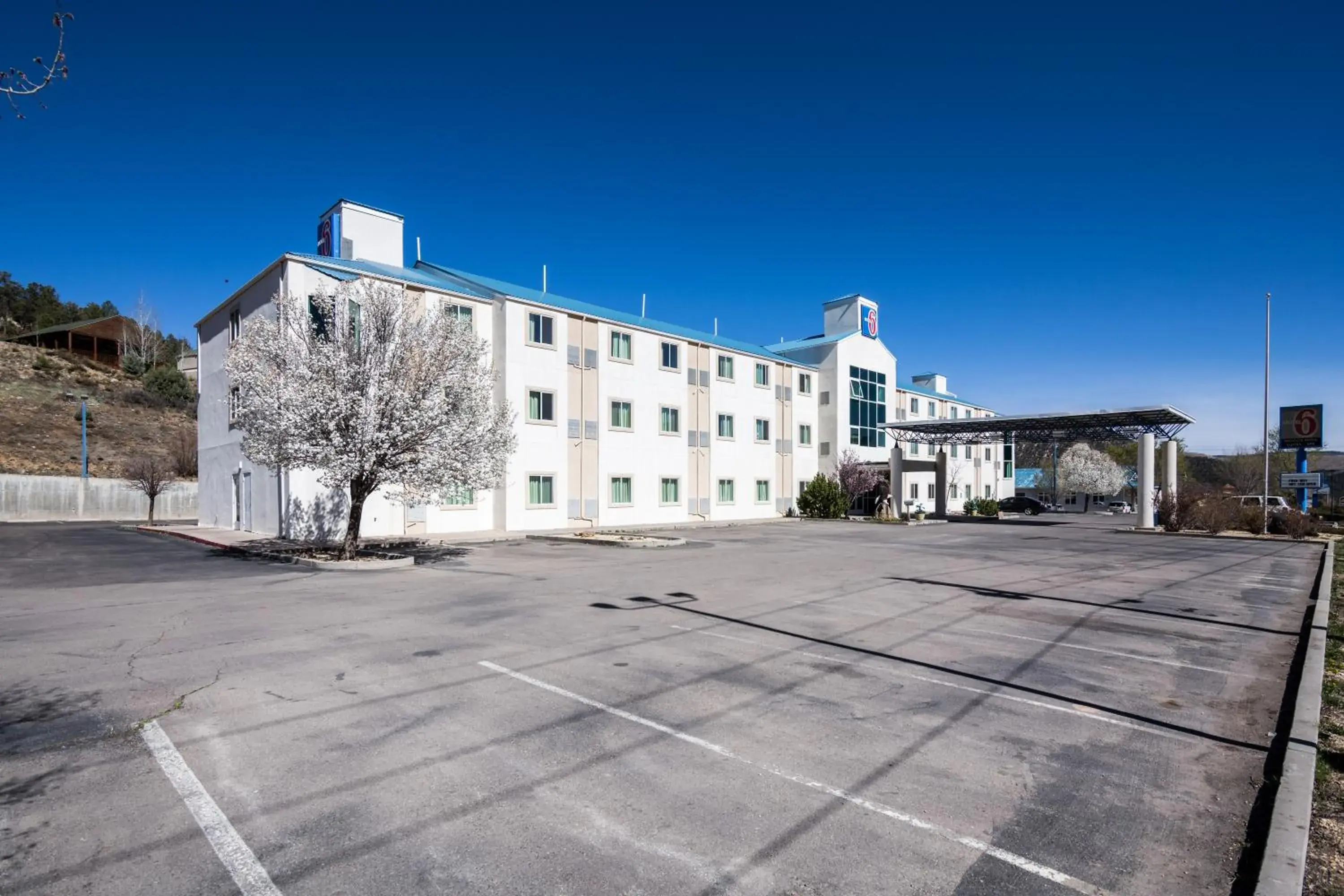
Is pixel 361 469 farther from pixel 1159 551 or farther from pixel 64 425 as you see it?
pixel 64 425

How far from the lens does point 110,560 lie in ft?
61.3

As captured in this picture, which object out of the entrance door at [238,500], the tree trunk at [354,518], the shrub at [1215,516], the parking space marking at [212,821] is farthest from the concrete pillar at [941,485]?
the parking space marking at [212,821]

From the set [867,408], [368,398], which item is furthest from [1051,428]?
[368,398]

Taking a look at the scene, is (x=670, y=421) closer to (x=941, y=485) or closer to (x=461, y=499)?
(x=461, y=499)

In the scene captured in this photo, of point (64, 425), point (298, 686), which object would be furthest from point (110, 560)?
point (64, 425)

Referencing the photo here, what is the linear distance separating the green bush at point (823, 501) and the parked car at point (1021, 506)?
71.7ft

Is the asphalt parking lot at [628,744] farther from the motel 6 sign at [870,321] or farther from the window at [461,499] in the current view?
the motel 6 sign at [870,321]

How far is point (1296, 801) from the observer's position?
14.3 ft

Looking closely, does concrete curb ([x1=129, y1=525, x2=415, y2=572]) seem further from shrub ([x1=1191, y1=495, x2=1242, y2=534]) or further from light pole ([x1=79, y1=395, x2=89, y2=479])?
shrub ([x1=1191, y1=495, x2=1242, y2=534])

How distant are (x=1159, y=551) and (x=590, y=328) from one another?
24341 mm

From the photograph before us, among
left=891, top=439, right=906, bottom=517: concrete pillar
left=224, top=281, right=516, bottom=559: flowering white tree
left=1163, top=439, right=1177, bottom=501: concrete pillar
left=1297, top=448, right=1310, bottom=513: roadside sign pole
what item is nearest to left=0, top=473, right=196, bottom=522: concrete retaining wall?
left=224, top=281, right=516, bottom=559: flowering white tree

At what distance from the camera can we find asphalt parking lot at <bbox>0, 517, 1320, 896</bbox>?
3814mm

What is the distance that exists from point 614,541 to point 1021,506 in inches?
1859

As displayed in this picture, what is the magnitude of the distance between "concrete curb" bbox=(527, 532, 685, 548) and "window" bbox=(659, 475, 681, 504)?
7908 millimetres
